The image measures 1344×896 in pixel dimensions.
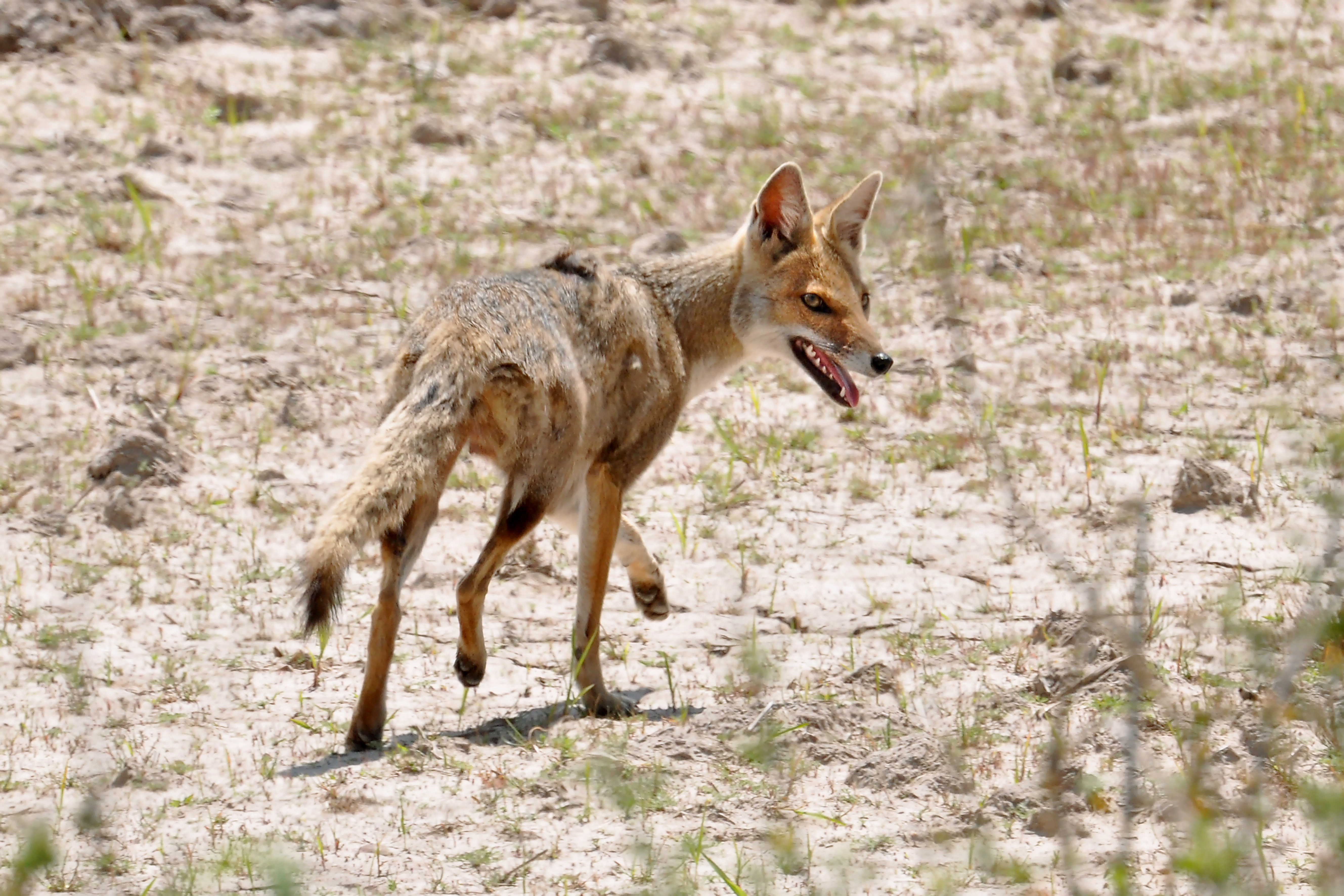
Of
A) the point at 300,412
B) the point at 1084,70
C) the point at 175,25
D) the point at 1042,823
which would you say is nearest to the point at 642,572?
the point at 1042,823

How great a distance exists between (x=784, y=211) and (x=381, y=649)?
3093 millimetres

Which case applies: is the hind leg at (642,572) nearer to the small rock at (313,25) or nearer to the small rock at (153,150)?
the small rock at (153,150)

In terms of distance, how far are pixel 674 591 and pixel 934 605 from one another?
1288 millimetres

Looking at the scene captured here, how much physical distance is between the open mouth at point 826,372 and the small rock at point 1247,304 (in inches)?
167

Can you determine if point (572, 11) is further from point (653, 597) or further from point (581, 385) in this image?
point (581, 385)

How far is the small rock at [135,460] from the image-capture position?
8688mm

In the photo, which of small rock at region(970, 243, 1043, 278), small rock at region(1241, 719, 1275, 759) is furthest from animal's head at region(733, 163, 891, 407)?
small rock at region(970, 243, 1043, 278)

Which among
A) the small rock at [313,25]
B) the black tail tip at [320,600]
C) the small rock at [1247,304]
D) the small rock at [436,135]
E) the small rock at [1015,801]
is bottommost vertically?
the small rock at [1015,801]

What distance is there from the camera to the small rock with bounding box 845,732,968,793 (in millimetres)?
5941

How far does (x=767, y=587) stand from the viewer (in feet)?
26.4

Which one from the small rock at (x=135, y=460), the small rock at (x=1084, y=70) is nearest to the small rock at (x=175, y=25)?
the small rock at (x=135, y=460)

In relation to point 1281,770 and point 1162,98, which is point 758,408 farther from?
point 1162,98

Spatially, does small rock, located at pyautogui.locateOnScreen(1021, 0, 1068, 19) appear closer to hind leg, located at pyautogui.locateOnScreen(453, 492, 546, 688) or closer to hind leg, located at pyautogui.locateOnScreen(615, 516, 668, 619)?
hind leg, located at pyautogui.locateOnScreen(615, 516, 668, 619)

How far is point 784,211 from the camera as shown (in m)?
7.94
